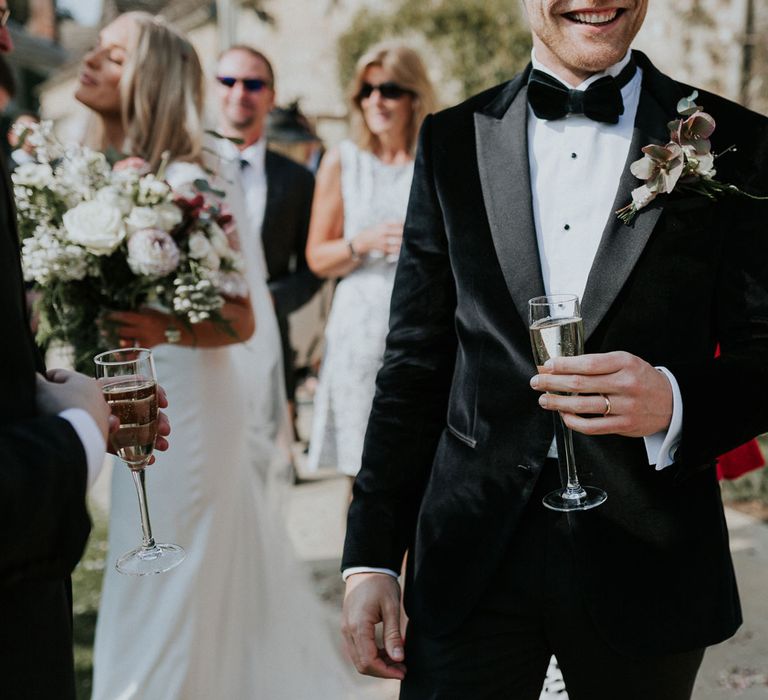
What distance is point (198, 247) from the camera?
3.23m

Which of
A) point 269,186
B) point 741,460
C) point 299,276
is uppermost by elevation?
point 269,186

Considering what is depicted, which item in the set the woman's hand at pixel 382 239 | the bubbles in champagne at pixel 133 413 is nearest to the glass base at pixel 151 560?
the bubbles in champagne at pixel 133 413

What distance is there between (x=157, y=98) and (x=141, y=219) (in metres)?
0.73

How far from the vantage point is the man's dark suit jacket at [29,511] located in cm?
128

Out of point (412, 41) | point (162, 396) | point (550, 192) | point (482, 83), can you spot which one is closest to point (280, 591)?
point (162, 396)

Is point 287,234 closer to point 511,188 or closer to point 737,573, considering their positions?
point 737,573

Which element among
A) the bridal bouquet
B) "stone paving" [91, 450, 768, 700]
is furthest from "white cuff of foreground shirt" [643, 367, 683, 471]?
"stone paving" [91, 450, 768, 700]

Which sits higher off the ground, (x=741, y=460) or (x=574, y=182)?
(x=574, y=182)

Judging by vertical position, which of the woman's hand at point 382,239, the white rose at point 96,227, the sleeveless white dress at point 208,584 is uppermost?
the white rose at point 96,227

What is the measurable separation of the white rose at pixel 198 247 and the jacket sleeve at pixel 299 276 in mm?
2414

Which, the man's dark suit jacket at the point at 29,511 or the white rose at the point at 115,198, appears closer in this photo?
the man's dark suit jacket at the point at 29,511

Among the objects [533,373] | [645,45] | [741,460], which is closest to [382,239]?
[741,460]

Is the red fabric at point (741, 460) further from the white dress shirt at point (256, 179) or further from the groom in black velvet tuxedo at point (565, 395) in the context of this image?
the white dress shirt at point (256, 179)

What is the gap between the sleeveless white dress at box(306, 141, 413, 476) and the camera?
475 centimetres
